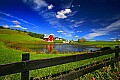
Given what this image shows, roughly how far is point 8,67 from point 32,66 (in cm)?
77

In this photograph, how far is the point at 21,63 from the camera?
4.50 metres

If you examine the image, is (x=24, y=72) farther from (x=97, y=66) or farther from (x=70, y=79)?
(x=97, y=66)

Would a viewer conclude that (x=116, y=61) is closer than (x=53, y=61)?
No

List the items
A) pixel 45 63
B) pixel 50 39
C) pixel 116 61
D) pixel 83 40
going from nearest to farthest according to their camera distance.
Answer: pixel 45 63, pixel 116 61, pixel 50 39, pixel 83 40

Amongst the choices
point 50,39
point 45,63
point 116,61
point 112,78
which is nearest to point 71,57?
point 45,63

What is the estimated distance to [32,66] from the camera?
4789mm

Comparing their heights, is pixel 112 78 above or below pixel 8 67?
below

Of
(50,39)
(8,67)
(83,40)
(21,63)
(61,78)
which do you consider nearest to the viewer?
(8,67)

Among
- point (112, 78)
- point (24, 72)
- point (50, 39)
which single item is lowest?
point (112, 78)

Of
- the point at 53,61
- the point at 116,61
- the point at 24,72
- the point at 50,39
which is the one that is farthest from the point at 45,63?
the point at 50,39

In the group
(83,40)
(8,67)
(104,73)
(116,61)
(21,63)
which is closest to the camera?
(8,67)

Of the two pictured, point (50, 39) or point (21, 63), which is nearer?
point (21, 63)

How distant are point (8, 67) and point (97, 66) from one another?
4815 mm

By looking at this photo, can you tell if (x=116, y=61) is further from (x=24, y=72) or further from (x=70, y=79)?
(x=24, y=72)
